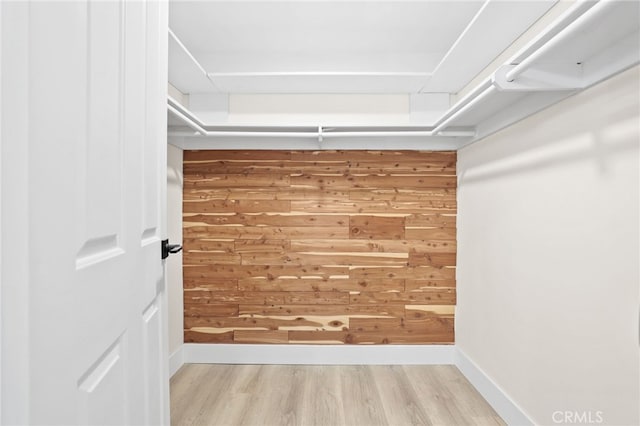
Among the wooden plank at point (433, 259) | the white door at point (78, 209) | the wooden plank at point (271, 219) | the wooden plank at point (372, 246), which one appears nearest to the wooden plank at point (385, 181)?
the wooden plank at point (271, 219)

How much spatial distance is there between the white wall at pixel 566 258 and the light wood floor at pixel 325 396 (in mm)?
336

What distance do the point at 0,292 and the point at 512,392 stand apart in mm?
2259

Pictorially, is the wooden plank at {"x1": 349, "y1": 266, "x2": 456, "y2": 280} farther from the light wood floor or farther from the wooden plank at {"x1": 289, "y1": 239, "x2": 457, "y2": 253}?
the light wood floor

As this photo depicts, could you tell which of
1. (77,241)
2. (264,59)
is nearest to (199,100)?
(264,59)

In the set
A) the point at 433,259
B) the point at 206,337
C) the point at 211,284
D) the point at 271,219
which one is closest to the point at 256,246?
the point at 271,219

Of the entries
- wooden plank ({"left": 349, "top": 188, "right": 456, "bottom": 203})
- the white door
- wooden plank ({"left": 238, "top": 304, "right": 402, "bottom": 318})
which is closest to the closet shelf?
wooden plank ({"left": 349, "top": 188, "right": 456, "bottom": 203})

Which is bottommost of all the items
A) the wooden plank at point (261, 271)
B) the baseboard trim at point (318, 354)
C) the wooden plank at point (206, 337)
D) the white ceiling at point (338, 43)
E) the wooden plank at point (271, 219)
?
the baseboard trim at point (318, 354)

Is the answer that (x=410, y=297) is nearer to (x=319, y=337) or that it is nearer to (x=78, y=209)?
(x=319, y=337)

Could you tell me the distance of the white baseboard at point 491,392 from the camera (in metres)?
1.89

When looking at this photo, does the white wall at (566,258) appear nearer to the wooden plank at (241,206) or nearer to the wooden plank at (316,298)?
the wooden plank at (316,298)

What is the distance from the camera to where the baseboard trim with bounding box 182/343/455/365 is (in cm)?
279

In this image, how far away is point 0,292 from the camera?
51cm

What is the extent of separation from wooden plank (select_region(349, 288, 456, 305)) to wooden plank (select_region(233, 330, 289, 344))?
603 mm

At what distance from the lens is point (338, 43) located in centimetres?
218
